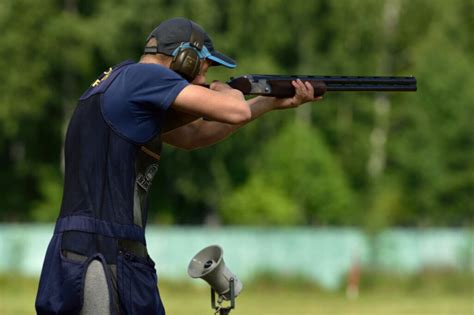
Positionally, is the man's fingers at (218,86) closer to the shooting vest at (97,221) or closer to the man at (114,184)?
the man at (114,184)

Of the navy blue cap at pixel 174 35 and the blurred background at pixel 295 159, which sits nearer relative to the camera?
the navy blue cap at pixel 174 35

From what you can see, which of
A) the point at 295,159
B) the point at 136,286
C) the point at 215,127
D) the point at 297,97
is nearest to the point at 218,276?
the point at 215,127

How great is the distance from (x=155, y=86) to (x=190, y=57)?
1.17ft

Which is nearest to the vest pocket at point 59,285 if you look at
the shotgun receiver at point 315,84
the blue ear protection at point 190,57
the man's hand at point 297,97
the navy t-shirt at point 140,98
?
the navy t-shirt at point 140,98

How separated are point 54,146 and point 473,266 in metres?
19.1

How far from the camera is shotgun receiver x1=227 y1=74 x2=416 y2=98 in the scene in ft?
21.1

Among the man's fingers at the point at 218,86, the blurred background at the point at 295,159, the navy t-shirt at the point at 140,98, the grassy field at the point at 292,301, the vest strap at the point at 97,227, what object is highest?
the blurred background at the point at 295,159

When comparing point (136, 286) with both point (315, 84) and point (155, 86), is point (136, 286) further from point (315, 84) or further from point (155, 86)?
point (315, 84)

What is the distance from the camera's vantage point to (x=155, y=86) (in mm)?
5676

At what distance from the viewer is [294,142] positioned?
49000 mm

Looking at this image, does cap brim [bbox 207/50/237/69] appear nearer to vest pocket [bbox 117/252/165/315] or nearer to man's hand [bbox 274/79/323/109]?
man's hand [bbox 274/79/323/109]

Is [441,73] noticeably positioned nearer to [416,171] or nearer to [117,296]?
[416,171]

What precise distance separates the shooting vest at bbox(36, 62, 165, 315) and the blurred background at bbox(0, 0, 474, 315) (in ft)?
65.5

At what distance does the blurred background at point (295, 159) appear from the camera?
35.3 meters
